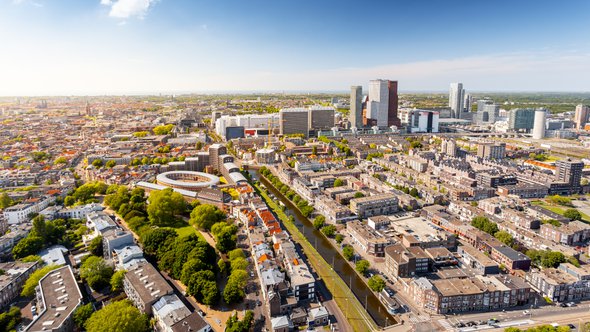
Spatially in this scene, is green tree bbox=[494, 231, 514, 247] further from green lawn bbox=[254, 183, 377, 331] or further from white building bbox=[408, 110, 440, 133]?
white building bbox=[408, 110, 440, 133]

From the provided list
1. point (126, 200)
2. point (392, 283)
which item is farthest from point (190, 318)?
point (126, 200)

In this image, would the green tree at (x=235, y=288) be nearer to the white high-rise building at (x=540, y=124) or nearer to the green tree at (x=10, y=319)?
the green tree at (x=10, y=319)

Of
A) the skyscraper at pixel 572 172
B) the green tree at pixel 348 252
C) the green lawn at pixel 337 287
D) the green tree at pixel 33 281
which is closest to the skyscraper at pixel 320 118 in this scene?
the skyscraper at pixel 572 172

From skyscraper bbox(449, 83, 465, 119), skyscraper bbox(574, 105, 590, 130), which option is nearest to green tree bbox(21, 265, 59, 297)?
skyscraper bbox(574, 105, 590, 130)

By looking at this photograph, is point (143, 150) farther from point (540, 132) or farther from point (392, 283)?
point (540, 132)

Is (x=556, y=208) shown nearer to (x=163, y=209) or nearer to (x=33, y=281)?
(x=163, y=209)

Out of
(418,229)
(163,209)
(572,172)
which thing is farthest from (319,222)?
(572,172)
